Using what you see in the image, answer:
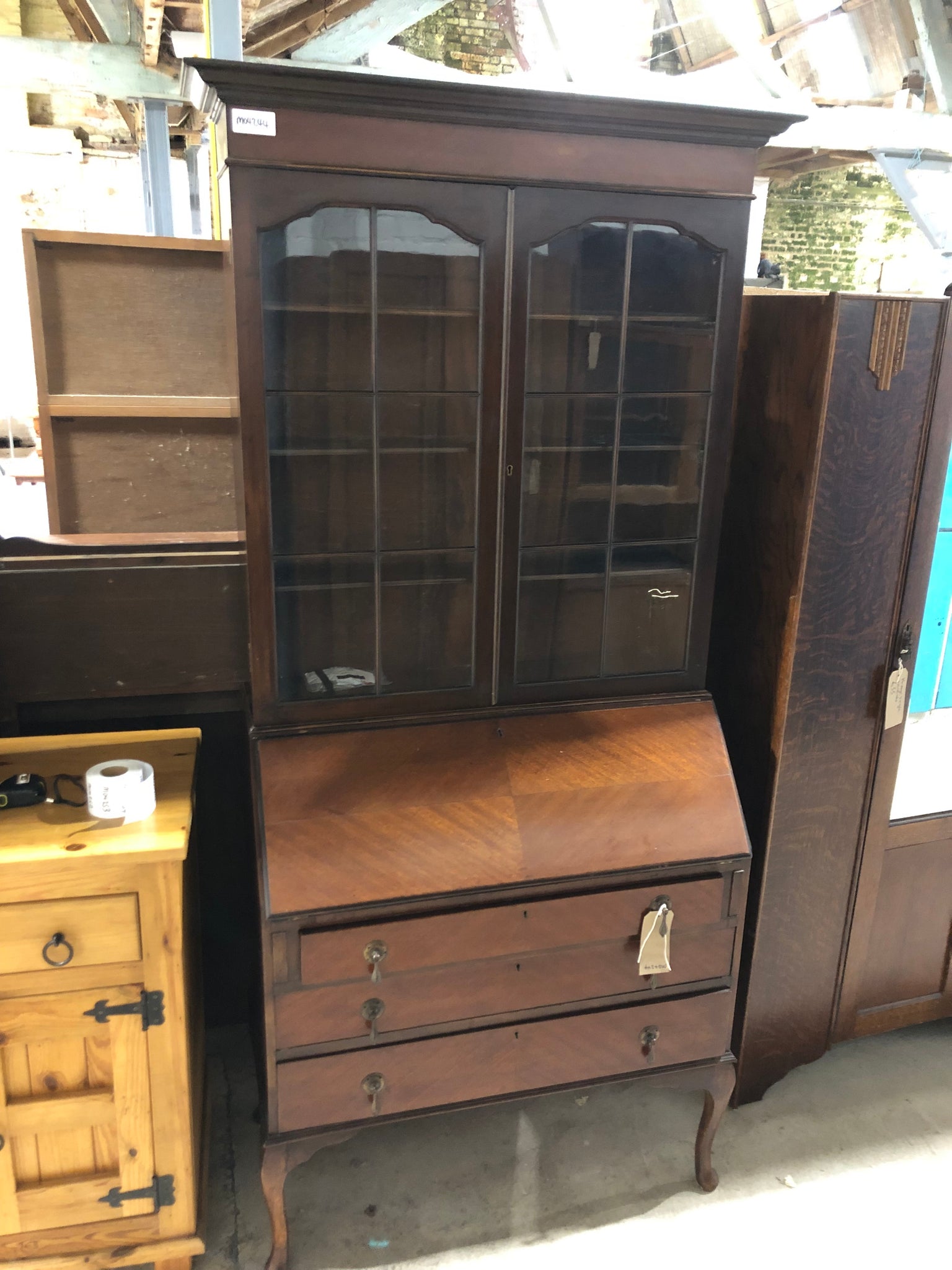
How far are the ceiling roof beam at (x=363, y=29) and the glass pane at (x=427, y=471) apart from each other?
194 cm

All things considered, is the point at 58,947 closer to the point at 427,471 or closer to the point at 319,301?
the point at 427,471

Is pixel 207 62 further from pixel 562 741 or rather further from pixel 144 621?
pixel 562 741

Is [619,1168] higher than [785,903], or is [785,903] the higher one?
[785,903]

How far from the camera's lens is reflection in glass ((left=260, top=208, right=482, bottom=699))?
1.53 meters

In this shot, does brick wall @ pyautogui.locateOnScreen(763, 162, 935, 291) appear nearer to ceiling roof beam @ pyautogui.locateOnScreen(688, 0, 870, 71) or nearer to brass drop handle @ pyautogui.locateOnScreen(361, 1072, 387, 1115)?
ceiling roof beam @ pyautogui.locateOnScreen(688, 0, 870, 71)

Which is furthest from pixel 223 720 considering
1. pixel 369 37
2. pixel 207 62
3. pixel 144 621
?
pixel 369 37

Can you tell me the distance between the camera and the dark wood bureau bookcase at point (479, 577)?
4.98 feet

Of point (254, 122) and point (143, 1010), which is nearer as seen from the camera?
point (254, 122)

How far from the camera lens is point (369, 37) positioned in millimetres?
2990

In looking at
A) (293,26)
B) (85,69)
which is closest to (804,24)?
(293,26)

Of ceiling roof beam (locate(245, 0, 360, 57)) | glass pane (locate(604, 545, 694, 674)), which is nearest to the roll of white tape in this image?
glass pane (locate(604, 545, 694, 674))

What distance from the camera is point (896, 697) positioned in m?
1.97

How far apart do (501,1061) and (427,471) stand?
1126 millimetres

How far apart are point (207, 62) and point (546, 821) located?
1.35 m
